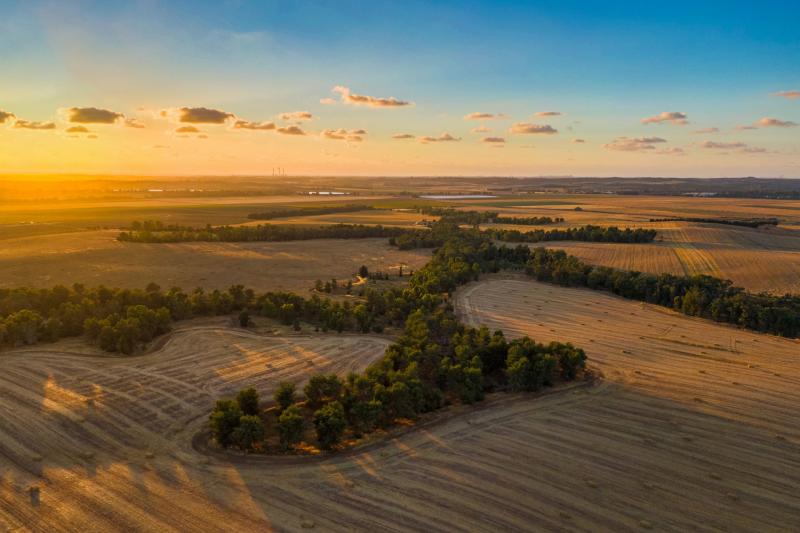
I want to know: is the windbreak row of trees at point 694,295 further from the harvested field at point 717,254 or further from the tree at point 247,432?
the tree at point 247,432

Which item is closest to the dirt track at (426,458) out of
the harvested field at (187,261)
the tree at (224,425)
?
the tree at (224,425)

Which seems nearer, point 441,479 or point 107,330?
point 441,479

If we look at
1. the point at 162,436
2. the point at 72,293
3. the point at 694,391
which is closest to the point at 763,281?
the point at 694,391

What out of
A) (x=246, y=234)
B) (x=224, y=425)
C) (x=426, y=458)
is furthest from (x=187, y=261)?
(x=426, y=458)

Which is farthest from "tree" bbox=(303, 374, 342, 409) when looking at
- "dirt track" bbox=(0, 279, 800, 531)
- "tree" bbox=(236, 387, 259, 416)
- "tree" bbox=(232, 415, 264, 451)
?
"tree" bbox=(232, 415, 264, 451)

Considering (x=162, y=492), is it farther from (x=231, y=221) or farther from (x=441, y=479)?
(x=231, y=221)

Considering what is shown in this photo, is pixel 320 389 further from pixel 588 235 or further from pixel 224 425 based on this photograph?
pixel 588 235

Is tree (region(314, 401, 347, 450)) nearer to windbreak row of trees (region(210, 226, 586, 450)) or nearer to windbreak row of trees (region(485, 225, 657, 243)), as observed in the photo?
windbreak row of trees (region(210, 226, 586, 450))
